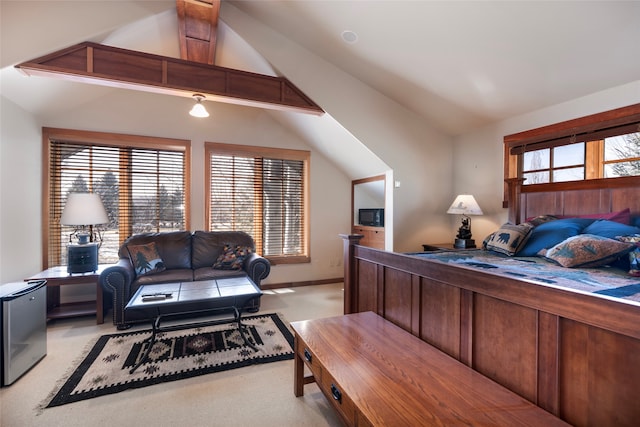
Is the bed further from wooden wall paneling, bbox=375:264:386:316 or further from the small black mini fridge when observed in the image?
the small black mini fridge

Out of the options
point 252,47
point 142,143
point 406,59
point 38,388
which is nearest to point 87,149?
point 142,143

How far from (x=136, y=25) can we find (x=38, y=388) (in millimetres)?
3152

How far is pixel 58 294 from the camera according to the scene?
349cm

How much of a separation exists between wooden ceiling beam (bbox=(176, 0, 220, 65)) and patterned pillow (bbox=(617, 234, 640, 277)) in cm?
369

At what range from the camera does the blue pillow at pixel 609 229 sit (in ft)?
7.32

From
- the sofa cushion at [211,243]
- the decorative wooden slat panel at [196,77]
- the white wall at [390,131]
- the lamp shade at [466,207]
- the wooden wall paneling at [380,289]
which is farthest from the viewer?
the sofa cushion at [211,243]

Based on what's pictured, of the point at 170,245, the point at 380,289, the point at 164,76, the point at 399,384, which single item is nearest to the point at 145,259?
the point at 170,245

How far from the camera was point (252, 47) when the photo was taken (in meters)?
3.30

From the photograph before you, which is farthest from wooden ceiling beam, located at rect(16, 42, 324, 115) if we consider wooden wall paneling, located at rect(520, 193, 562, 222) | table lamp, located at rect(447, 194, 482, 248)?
wooden wall paneling, located at rect(520, 193, 562, 222)

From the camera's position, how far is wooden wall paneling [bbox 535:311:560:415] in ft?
3.90

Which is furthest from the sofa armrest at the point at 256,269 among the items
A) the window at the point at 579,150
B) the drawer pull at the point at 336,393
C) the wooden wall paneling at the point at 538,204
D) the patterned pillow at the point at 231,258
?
the window at the point at 579,150

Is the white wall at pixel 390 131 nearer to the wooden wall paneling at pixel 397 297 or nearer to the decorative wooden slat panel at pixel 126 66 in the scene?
the decorative wooden slat panel at pixel 126 66

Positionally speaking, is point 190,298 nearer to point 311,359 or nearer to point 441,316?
point 311,359

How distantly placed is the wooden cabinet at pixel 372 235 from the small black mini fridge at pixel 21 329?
3695 mm
